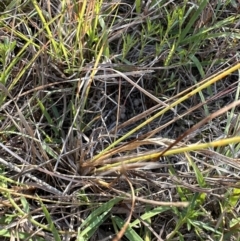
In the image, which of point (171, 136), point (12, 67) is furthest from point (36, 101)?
point (171, 136)

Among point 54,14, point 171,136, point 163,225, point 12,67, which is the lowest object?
point 163,225

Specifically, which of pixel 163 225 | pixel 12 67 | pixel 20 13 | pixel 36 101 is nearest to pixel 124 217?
pixel 163 225

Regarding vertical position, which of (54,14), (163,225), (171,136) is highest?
(54,14)

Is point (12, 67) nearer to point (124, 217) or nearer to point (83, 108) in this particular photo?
point (83, 108)

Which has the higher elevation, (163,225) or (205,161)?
(205,161)

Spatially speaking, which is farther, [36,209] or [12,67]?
[12,67]

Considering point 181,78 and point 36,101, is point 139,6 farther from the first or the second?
point 36,101

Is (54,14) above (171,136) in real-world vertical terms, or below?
above
